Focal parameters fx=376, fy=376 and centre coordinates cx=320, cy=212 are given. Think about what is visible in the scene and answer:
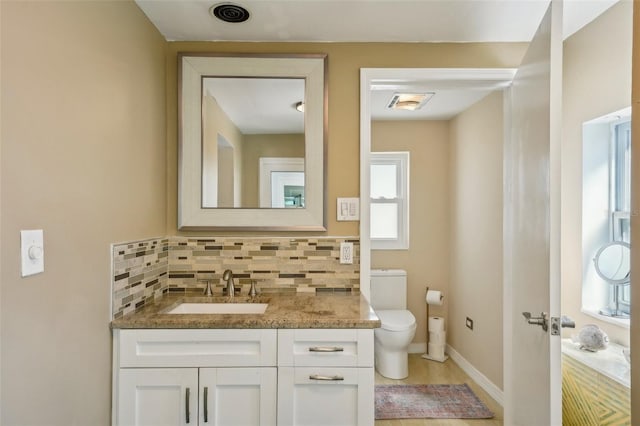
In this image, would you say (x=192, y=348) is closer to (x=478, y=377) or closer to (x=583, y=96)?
(x=583, y=96)

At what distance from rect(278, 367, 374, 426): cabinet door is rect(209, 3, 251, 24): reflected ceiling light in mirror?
4.99 feet

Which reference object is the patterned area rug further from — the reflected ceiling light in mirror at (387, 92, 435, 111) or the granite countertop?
the reflected ceiling light in mirror at (387, 92, 435, 111)

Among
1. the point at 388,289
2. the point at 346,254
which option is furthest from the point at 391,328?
the point at 346,254

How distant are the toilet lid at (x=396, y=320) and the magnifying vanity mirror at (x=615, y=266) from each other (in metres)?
1.34

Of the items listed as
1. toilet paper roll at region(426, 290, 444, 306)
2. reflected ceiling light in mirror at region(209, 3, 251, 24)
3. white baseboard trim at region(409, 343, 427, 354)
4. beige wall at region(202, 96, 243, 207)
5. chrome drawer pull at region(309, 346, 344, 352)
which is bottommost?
white baseboard trim at region(409, 343, 427, 354)

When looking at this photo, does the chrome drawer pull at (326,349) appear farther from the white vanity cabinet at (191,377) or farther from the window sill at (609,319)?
the window sill at (609,319)

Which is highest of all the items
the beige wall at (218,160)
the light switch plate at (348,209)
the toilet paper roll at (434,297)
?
the beige wall at (218,160)

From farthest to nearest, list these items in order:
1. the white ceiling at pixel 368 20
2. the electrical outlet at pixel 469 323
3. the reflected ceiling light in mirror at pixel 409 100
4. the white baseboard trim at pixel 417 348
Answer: the white baseboard trim at pixel 417 348, the electrical outlet at pixel 469 323, the reflected ceiling light in mirror at pixel 409 100, the white ceiling at pixel 368 20

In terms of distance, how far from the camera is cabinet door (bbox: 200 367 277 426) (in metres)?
1.43

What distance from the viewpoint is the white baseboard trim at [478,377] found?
2.57 metres

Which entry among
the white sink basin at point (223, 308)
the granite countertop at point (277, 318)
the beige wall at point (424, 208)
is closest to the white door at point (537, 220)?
the granite countertop at point (277, 318)

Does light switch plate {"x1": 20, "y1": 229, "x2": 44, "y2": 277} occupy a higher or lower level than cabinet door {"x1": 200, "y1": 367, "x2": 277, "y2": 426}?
higher

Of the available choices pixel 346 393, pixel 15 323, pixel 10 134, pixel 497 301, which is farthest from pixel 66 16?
pixel 497 301

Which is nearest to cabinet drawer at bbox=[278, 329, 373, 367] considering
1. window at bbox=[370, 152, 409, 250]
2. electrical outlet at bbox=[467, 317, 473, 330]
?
electrical outlet at bbox=[467, 317, 473, 330]
